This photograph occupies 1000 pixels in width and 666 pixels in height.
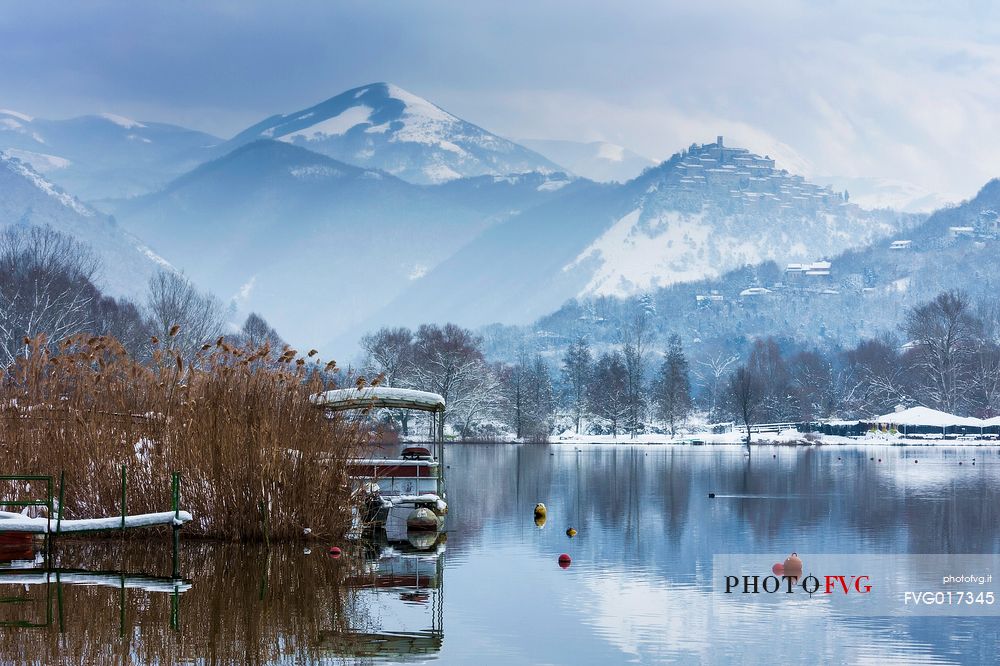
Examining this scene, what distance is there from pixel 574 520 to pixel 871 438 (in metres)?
114

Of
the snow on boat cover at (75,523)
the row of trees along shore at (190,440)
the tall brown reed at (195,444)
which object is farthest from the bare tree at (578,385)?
the snow on boat cover at (75,523)

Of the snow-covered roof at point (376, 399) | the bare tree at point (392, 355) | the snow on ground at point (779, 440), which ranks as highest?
the bare tree at point (392, 355)

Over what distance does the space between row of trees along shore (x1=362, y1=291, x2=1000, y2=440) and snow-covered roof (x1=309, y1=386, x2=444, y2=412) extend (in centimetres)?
9227

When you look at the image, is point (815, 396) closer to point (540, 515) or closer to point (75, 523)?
point (540, 515)

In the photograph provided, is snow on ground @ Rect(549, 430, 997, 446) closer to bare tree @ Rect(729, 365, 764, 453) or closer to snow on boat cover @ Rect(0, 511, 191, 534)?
bare tree @ Rect(729, 365, 764, 453)

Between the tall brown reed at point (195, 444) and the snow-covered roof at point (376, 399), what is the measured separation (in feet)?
4.96

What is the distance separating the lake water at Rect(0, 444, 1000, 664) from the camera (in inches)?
651

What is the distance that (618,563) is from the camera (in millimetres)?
26391

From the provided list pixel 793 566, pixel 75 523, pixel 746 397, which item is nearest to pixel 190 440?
pixel 75 523

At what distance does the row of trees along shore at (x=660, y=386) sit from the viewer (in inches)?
5197

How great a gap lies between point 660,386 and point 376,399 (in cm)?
14374

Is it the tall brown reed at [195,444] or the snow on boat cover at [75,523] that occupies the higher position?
the tall brown reed at [195,444]

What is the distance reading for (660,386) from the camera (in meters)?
172

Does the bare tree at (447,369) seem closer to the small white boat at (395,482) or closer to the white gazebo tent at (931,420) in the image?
the white gazebo tent at (931,420)
